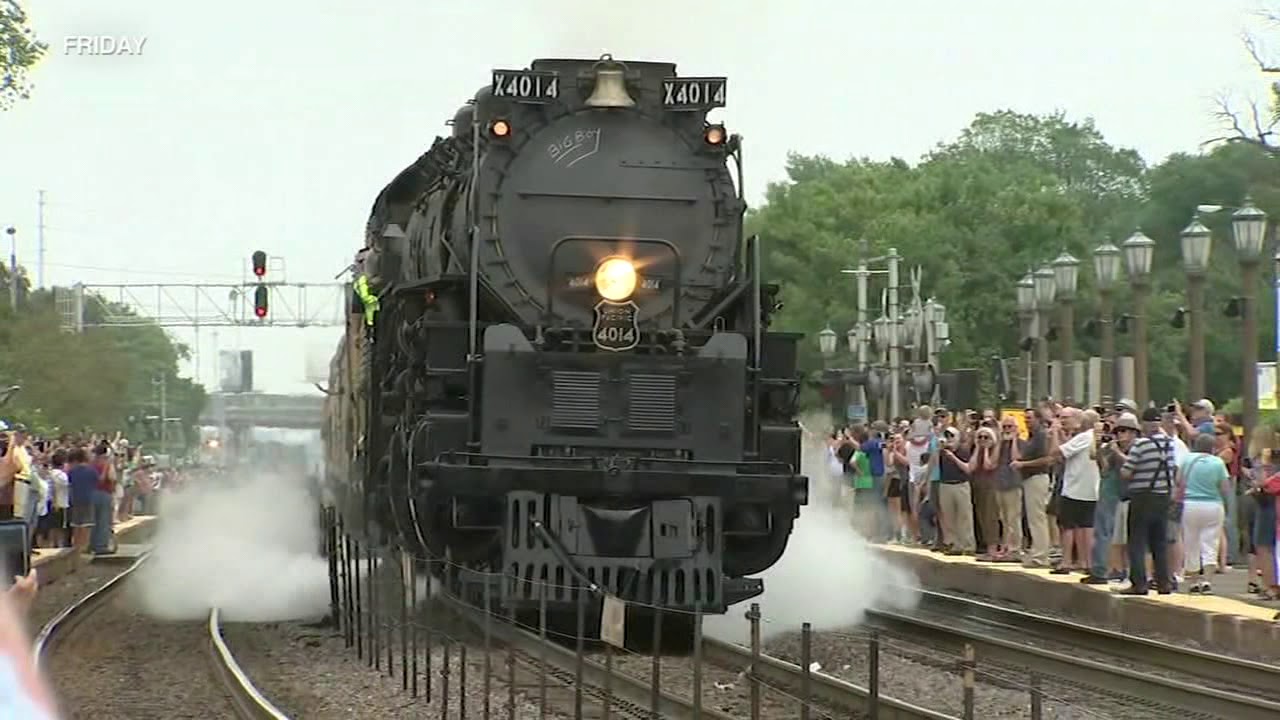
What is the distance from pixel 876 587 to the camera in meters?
18.3

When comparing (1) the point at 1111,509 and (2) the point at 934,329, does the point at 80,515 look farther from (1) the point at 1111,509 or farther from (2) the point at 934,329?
(2) the point at 934,329

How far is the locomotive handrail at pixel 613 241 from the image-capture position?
1309 cm

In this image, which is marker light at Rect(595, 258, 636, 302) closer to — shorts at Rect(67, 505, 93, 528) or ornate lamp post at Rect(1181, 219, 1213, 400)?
ornate lamp post at Rect(1181, 219, 1213, 400)

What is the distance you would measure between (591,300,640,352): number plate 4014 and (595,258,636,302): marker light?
24 cm

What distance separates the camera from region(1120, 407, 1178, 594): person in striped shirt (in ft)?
52.7

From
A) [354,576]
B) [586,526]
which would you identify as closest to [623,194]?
[586,526]

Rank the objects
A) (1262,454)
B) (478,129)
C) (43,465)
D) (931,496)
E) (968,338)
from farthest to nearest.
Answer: (968,338), (43,465), (931,496), (1262,454), (478,129)

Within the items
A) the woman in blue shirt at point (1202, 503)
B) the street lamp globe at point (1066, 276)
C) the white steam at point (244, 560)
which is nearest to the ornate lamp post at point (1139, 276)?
the street lamp globe at point (1066, 276)

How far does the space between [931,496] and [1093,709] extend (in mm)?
12706

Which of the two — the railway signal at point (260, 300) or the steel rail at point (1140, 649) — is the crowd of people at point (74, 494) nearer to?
the railway signal at point (260, 300)

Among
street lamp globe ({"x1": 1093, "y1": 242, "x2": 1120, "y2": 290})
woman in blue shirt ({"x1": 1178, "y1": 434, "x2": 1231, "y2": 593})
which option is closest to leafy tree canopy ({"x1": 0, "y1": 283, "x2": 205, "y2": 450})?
street lamp globe ({"x1": 1093, "y1": 242, "x2": 1120, "y2": 290})

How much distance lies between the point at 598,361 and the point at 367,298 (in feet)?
15.1

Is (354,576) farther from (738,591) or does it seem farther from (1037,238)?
(1037,238)

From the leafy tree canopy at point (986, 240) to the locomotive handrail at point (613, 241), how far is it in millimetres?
54764
